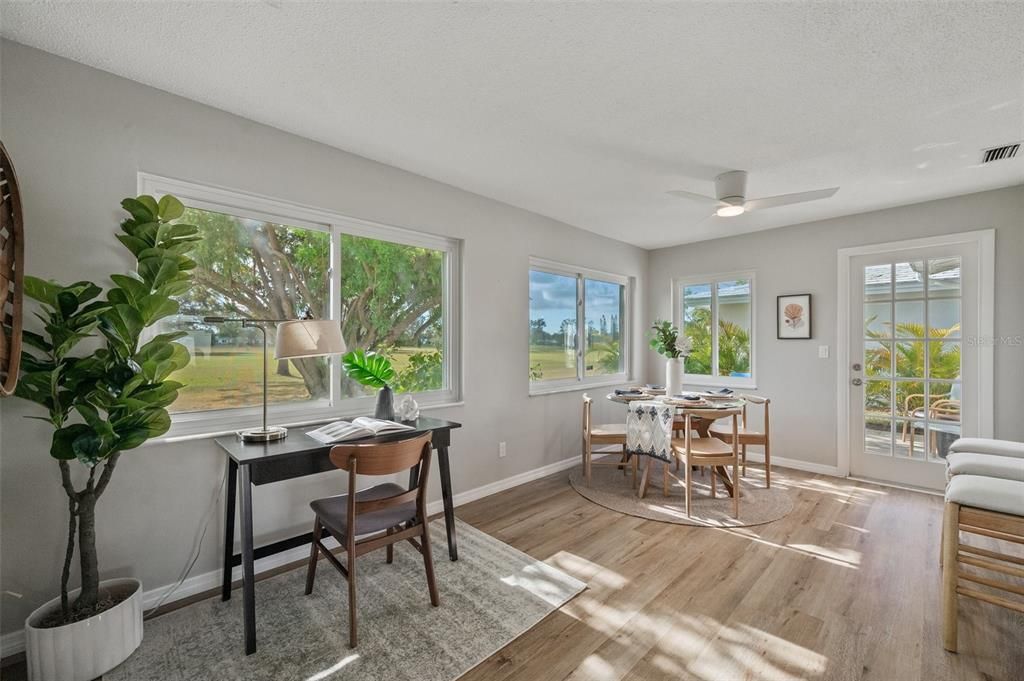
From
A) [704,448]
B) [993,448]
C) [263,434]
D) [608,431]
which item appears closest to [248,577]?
[263,434]

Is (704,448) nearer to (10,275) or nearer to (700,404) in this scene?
(700,404)

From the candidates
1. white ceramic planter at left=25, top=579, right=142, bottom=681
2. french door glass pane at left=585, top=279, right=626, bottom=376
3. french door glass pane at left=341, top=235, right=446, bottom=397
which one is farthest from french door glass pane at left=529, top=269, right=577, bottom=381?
white ceramic planter at left=25, top=579, right=142, bottom=681

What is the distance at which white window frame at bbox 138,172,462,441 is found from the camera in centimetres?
216

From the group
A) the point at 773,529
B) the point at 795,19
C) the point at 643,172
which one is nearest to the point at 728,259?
the point at 643,172

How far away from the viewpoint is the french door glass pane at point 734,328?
15.2 feet

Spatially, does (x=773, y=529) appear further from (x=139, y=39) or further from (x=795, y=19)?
(x=139, y=39)

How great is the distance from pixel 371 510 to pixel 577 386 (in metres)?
2.84

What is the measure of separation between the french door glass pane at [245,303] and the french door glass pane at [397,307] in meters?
0.18

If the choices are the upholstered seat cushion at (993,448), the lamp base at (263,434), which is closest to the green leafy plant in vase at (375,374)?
the lamp base at (263,434)

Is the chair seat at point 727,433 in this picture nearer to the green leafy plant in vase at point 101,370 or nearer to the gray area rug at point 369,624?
the gray area rug at point 369,624

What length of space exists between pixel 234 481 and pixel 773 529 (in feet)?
10.7

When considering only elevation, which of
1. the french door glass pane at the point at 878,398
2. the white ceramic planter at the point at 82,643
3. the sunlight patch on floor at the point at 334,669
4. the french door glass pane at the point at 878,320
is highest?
the french door glass pane at the point at 878,320

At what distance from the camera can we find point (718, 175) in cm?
300

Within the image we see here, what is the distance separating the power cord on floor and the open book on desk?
53 cm
